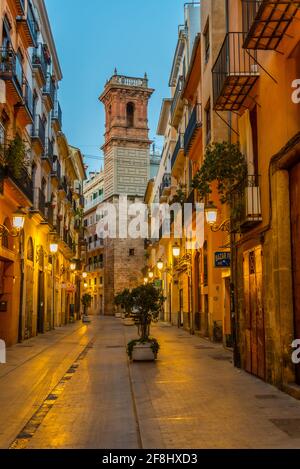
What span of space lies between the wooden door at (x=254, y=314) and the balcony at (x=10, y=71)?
10.2 metres

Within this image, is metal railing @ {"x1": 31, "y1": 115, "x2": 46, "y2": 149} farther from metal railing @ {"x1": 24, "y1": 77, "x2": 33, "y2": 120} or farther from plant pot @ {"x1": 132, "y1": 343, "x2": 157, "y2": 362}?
plant pot @ {"x1": 132, "y1": 343, "x2": 157, "y2": 362}

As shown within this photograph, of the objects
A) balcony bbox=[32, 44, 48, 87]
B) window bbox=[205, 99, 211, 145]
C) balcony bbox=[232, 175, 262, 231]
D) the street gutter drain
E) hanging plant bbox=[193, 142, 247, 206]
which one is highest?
balcony bbox=[32, 44, 48, 87]

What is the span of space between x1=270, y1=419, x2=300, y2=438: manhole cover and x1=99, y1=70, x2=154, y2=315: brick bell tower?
61.6m

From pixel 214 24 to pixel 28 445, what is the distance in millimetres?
17718

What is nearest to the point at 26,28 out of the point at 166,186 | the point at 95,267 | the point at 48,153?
the point at 48,153

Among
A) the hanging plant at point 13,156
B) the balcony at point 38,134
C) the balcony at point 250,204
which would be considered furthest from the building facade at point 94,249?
the balcony at point 250,204

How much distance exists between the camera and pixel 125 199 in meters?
69.0

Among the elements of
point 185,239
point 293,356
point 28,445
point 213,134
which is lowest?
point 28,445

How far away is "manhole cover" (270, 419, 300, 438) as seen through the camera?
7000 mm

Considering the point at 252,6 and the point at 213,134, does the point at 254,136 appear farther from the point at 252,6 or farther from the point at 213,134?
the point at 213,134

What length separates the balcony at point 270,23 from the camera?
342 inches

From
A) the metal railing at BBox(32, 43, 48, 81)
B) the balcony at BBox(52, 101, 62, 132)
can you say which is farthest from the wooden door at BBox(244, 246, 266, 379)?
the balcony at BBox(52, 101, 62, 132)

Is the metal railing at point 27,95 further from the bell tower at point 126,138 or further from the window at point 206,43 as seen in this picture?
the bell tower at point 126,138
